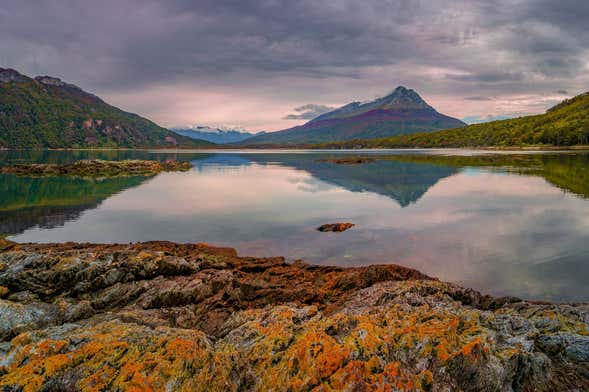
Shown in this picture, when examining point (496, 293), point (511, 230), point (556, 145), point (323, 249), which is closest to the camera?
point (496, 293)

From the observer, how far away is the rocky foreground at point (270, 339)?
6.75m

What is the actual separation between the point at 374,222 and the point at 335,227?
4385 mm

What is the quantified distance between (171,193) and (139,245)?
89.5 feet

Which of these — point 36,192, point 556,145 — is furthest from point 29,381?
point 556,145

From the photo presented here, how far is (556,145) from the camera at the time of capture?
16138cm

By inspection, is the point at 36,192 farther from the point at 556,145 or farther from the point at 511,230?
the point at 556,145

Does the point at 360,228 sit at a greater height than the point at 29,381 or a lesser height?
lesser

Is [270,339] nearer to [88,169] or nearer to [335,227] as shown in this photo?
[335,227]

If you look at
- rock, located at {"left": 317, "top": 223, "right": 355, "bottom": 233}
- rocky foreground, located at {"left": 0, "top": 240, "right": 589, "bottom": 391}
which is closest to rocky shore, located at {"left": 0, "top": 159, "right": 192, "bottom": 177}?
rock, located at {"left": 317, "top": 223, "right": 355, "bottom": 233}

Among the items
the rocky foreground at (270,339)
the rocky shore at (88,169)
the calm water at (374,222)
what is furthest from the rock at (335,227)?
the rocky shore at (88,169)

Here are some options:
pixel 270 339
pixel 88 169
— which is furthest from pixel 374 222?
pixel 88 169

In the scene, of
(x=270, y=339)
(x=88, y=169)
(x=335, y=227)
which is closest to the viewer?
(x=270, y=339)

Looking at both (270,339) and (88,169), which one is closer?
(270,339)

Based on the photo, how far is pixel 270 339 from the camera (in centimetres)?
817
